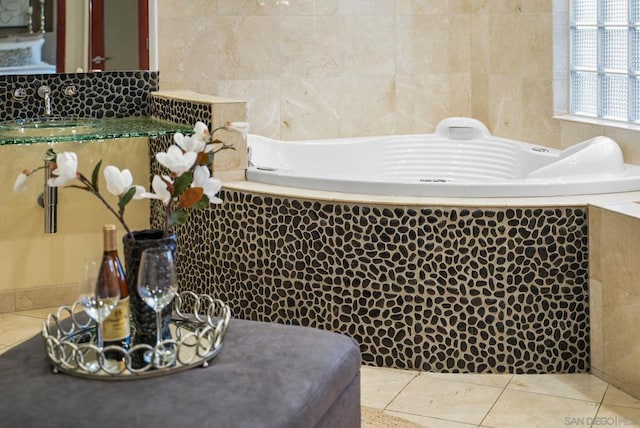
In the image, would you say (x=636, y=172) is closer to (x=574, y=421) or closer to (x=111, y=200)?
(x=574, y=421)

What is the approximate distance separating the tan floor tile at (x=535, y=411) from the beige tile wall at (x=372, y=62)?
171cm

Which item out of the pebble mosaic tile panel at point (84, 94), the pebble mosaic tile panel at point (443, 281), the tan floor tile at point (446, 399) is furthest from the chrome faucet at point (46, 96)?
the tan floor tile at point (446, 399)

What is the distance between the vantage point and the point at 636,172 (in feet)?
12.4

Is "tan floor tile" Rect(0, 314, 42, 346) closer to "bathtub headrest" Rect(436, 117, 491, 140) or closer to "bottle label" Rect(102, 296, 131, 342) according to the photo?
"bottle label" Rect(102, 296, 131, 342)

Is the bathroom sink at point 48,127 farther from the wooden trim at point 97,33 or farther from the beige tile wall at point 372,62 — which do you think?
the beige tile wall at point 372,62

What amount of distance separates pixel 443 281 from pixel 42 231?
1.88 m

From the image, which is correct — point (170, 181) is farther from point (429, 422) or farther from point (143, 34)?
point (143, 34)

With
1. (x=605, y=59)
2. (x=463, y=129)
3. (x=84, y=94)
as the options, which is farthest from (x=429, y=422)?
(x=84, y=94)

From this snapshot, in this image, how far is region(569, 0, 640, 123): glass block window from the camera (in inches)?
164

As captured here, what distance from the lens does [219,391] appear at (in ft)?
6.17

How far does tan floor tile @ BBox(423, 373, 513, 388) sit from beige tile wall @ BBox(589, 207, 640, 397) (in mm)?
315

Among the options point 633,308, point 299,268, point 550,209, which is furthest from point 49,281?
point 633,308

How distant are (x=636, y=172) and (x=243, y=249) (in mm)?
1601

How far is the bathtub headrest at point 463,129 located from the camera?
4902 millimetres
